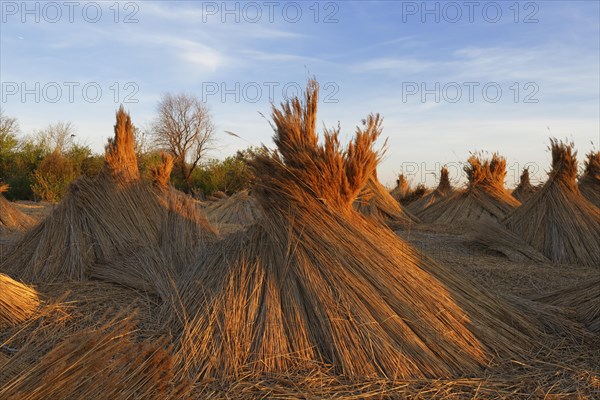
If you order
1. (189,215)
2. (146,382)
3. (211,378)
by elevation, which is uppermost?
(189,215)

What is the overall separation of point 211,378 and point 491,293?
2.02 m

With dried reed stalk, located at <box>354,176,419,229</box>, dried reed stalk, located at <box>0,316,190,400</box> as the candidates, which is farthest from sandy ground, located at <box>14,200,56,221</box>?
dried reed stalk, located at <box>0,316,190,400</box>

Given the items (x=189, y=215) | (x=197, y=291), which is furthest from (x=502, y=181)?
(x=197, y=291)

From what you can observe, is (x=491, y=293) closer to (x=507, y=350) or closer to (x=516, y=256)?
(x=507, y=350)

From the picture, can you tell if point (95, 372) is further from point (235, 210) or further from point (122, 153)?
point (235, 210)

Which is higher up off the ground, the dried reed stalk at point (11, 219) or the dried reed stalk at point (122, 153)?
the dried reed stalk at point (122, 153)

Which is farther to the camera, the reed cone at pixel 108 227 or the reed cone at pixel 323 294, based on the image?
the reed cone at pixel 108 227

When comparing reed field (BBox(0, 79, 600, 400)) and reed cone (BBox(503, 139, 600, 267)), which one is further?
reed cone (BBox(503, 139, 600, 267))

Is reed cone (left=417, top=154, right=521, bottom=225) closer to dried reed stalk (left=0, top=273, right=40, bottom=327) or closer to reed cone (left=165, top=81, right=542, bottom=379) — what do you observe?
reed cone (left=165, top=81, right=542, bottom=379)

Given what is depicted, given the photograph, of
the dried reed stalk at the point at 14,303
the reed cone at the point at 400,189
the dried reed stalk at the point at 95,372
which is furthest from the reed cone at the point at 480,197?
the dried reed stalk at the point at 95,372

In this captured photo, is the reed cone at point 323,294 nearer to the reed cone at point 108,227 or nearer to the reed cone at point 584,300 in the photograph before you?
the reed cone at point 584,300

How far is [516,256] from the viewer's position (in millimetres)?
7938

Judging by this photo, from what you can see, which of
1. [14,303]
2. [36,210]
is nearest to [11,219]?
[36,210]

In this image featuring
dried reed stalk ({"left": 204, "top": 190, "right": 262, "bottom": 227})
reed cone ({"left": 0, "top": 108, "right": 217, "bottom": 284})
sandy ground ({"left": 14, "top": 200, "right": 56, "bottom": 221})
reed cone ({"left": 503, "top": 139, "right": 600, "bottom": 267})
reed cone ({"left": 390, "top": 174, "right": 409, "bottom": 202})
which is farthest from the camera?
reed cone ({"left": 390, "top": 174, "right": 409, "bottom": 202})
